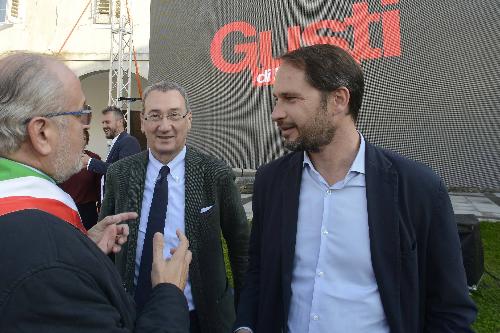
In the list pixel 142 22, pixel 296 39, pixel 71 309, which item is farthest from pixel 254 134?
pixel 142 22

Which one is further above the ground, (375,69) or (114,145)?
(375,69)

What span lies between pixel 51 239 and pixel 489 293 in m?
4.40

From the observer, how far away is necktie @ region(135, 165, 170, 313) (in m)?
1.77

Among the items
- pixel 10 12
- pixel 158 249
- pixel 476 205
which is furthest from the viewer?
pixel 10 12

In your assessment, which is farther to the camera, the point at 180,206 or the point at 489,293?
the point at 489,293

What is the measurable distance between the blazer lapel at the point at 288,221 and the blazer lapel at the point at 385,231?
251 millimetres

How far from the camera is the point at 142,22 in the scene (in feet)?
40.7

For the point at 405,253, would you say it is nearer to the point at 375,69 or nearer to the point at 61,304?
the point at 61,304

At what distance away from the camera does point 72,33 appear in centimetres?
1265

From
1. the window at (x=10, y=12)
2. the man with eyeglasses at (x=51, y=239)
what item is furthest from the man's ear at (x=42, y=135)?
the window at (x=10, y=12)

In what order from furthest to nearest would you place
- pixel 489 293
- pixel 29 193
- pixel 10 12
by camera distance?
pixel 10 12, pixel 489 293, pixel 29 193

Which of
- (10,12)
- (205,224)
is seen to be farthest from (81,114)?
(10,12)

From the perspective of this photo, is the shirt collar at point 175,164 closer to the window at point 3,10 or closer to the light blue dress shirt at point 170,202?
the light blue dress shirt at point 170,202

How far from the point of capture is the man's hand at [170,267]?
114 cm
